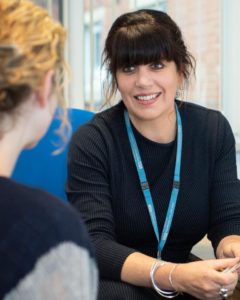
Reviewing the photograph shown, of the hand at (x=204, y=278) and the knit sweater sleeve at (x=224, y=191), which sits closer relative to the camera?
the hand at (x=204, y=278)

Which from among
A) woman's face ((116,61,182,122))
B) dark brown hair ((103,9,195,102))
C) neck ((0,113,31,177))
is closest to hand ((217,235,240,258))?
woman's face ((116,61,182,122))

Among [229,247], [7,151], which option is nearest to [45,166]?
[229,247]

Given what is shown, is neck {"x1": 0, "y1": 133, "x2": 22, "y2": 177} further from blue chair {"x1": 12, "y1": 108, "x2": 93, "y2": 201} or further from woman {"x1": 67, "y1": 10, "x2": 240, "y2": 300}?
blue chair {"x1": 12, "y1": 108, "x2": 93, "y2": 201}

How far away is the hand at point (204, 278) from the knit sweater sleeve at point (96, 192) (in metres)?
0.15

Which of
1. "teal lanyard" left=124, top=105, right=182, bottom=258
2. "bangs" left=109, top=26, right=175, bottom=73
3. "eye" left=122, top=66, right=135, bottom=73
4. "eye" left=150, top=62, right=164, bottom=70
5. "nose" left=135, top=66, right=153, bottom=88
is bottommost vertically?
"teal lanyard" left=124, top=105, right=182, bottom=258

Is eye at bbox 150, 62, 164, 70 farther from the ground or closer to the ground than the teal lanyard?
farther from the ground

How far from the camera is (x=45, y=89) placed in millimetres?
761

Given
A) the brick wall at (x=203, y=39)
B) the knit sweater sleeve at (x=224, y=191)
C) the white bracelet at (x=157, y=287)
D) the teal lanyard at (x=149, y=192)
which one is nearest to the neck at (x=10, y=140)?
the white bracelet at (x=157, y=287)

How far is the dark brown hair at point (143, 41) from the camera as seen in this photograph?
1.39 meters

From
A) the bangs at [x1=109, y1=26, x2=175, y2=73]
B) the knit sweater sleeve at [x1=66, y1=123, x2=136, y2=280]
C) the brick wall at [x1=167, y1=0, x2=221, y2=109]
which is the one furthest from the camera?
the brick wall at [x1=167, y1=0, x2=221, y2=109]

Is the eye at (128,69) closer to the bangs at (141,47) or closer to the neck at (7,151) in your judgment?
the bangs at (141,47)

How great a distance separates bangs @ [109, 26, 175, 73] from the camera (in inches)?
54.8

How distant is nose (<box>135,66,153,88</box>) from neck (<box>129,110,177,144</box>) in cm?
12

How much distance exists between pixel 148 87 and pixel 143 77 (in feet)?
0.11
